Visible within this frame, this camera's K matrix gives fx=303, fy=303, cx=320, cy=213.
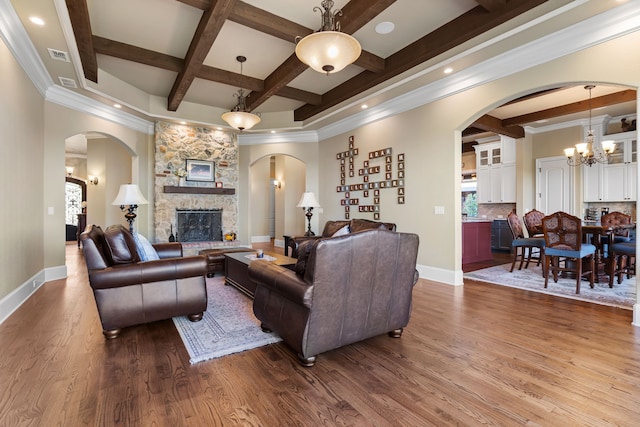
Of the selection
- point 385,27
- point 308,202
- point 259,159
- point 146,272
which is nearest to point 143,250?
point 146,272

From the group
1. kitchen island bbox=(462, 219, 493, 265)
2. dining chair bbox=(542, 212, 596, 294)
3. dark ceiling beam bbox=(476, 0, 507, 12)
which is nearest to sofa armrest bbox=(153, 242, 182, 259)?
dark ceiling beam bbox=(476, 0, 507, 12)

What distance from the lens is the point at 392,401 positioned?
1.74 meters

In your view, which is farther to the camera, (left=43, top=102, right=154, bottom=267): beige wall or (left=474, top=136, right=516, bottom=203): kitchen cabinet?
(left=474, top=136, right=516, bottom=203): kitchen cabinet

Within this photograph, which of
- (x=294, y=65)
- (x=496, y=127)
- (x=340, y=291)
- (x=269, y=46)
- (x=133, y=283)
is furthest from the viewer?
(x=496, y=127)

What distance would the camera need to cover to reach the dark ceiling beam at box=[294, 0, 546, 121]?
3.10 meters

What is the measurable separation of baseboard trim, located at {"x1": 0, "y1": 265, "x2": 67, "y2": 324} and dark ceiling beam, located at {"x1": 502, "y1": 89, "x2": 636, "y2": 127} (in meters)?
8.74

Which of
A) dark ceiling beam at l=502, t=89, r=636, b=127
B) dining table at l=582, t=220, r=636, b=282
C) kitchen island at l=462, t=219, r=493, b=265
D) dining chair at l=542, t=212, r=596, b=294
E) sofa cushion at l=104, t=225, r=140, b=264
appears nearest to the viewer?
sofa cushion at l=104, t=225, r=140, b=264

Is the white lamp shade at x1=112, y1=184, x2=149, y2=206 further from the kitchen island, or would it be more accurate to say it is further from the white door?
A: the white door

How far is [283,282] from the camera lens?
7.13 ft

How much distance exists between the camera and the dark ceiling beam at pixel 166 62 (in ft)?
13.7

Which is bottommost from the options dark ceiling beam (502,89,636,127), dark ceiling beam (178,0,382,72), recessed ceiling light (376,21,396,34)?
dark ceiling beam (502,89,636,127)

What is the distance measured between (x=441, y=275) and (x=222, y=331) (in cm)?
340

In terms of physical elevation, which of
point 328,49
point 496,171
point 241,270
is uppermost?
point 328,49

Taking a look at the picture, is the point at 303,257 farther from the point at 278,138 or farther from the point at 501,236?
the point at 501,236
